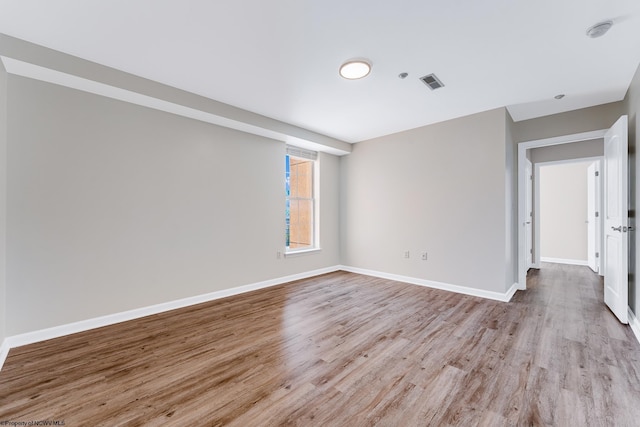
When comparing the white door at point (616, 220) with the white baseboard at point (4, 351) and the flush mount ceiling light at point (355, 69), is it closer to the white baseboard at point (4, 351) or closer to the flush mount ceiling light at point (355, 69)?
the flush mount ceiling light at point (355, 69)

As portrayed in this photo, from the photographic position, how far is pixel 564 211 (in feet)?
20.4

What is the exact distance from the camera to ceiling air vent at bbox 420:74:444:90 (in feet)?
9.18

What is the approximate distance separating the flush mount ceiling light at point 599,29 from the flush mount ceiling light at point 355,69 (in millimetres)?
1707

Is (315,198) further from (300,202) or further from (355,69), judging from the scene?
(355,69)

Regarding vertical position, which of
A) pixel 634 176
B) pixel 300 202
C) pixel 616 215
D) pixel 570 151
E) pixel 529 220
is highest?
pixel 570 151

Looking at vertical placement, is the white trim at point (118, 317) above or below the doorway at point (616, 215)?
below

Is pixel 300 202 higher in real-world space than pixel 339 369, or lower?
higher

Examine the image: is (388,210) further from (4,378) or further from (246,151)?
(4,378)

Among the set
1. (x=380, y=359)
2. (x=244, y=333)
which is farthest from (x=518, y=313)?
(x=244, y=333)

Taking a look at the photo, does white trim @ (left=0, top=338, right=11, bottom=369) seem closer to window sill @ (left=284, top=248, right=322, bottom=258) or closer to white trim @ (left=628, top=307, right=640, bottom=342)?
window sill @ (left=284, top=248, right=322, bottom=258)

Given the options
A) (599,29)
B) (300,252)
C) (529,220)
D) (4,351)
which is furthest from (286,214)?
(529,220)

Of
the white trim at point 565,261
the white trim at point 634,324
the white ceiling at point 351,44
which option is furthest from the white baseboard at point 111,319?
the white trim at point 565,261

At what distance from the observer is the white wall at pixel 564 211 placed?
5.97 m

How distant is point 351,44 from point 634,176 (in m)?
3.29
